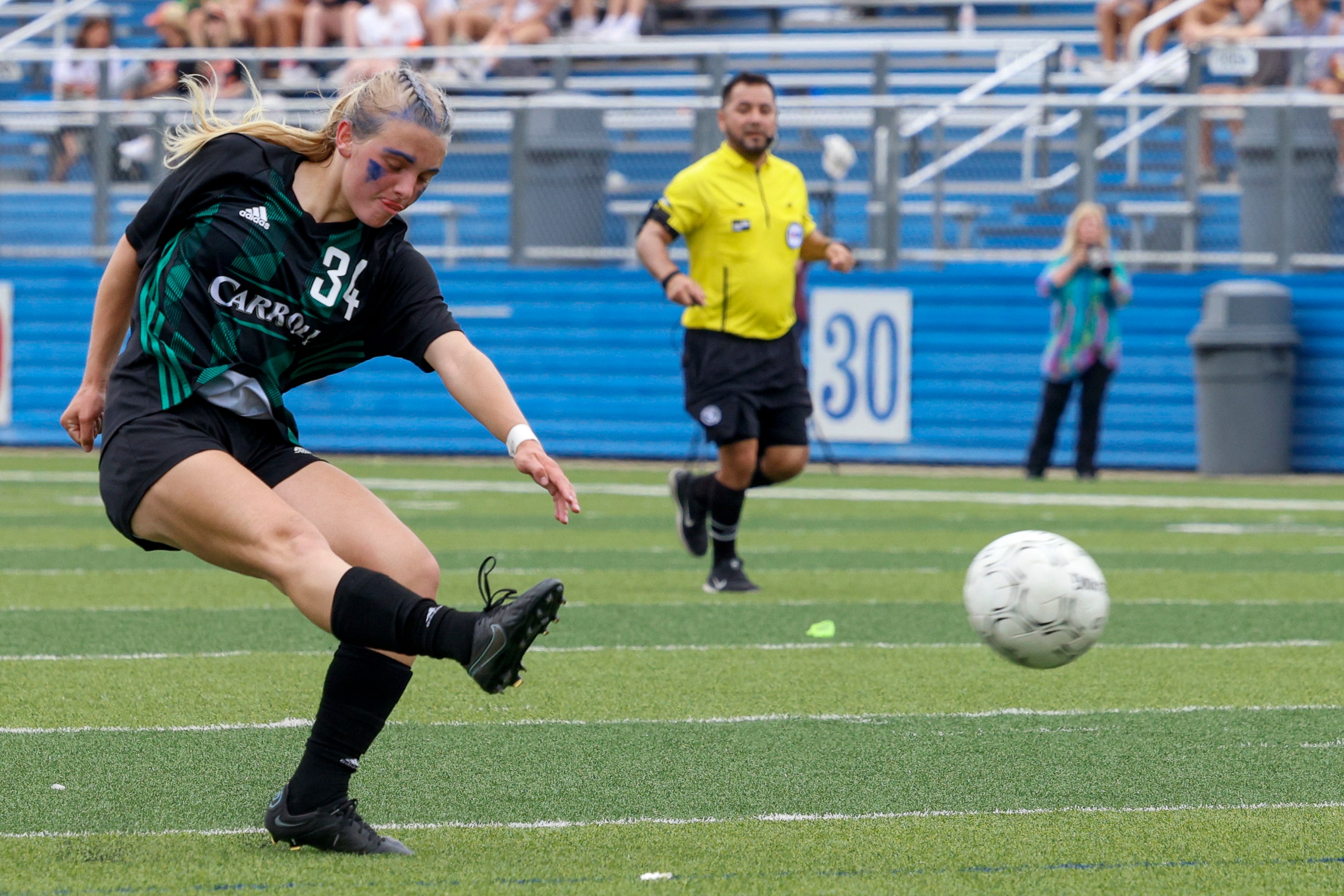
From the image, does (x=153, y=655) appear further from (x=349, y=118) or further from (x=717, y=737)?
(x=349, y=118)

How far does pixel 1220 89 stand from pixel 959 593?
9.11 metres

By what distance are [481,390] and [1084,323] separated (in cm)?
1153

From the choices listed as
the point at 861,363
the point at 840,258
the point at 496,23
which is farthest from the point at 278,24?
the point at 840,258

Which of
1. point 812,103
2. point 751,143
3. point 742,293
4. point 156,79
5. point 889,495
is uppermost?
point 156,79

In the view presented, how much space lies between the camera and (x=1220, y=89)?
16.5 meters

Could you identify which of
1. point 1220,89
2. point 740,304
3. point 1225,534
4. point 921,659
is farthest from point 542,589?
point 1220,89

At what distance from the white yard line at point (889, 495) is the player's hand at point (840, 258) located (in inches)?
199

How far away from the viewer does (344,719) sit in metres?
4.12

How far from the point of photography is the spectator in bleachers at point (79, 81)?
59.4 feet

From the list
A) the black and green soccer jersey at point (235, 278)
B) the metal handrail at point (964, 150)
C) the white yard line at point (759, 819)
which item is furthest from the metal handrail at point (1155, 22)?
the black and green soccer jersey at point (235, 278)

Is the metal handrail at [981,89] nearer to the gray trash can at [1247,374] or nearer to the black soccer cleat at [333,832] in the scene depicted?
the gray trash can at [1247,374]

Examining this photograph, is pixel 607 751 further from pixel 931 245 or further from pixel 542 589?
pixel 931 245

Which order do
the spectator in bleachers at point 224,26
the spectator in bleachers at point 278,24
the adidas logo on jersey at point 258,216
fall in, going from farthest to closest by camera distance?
the spectator in bleachers at point 278,24
the spectator in bleachers at point 224,26
the adidas logo on jersey at point 258,216

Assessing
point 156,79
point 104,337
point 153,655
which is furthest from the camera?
point 156,79
